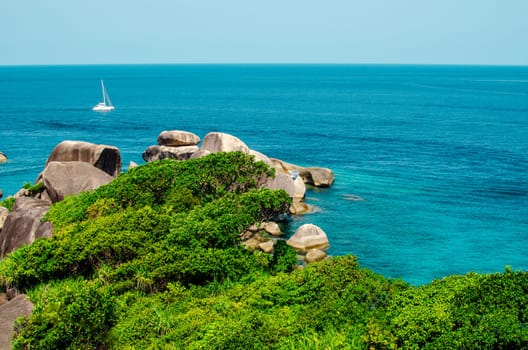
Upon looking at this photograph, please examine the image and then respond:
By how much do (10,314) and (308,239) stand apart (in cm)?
2203

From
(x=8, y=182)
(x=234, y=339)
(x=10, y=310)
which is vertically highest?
(x=234, y=339)

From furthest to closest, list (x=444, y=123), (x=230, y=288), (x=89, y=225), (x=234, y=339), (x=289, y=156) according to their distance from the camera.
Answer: (x=444, y=123)
(x=289, y=156)
(x=89, y=225)
(x=230, y=288)
(x=234, y=339)

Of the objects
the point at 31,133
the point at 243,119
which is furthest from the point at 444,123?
the point at 31,133

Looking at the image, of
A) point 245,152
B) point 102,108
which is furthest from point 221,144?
point 102,108

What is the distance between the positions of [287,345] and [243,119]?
90588mm

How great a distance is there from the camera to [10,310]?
2059 cm

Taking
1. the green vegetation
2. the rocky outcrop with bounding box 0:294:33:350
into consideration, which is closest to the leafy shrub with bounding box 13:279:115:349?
the green vegetation

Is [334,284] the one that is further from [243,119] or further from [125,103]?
[125,103]

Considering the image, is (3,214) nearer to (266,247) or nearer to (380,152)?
(266,247)

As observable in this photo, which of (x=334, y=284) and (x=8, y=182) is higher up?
(x=334, y=284)

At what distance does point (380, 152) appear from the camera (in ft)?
236

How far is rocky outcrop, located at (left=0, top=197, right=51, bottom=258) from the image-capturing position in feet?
99.5

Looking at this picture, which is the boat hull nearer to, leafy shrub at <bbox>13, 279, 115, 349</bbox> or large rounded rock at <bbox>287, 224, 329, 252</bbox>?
large rounded rock at <bbox>287, 224, 329, 252</bbox>

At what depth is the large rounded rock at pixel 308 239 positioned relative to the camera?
37.2 meters
